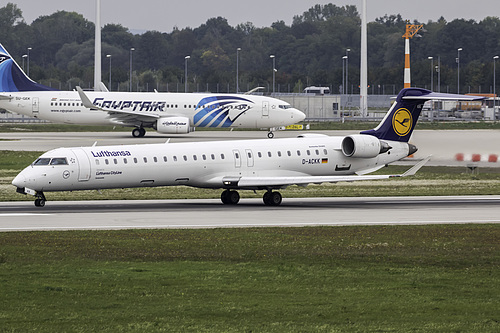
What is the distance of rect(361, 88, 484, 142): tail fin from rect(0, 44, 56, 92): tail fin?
44009 millimetres

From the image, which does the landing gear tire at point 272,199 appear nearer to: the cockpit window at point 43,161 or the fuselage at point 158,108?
the cockpit window at point 43,161

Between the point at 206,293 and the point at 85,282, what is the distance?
9.67ft

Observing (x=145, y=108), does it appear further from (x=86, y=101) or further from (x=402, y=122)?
(x=402, y=122)

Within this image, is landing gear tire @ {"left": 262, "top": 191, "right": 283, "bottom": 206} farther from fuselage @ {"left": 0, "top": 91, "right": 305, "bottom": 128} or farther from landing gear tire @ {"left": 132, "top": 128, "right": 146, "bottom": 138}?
landing gear tire @ {"left": 132, "top": 128, "right": 146, "bottom": 138}

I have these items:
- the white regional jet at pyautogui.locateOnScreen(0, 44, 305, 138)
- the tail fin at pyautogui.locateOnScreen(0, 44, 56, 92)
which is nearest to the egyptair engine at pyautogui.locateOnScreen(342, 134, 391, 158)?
the white regional jet at pyautogui.locateOnScreen(0, 44, 305, 138)

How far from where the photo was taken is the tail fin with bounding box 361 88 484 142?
40.0 meters

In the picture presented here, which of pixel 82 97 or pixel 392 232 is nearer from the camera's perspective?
pixel 392 232

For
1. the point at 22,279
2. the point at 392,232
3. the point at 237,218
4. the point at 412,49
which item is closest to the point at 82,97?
the point at 237,218

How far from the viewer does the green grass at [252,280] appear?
1655 centimetres

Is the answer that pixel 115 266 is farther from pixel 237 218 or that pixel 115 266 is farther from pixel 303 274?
pixel 237 218

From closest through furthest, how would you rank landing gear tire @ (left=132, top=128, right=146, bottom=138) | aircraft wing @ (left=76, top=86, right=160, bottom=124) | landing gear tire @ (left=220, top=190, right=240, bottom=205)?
landing gear tire @ (left=220, top=190, right=240, bottom=205)
aircraft wing @ (left=76, top=86, right=160, bottom=124)
landing gear tire @ (left=132, top=128, right=146, bottom=138)

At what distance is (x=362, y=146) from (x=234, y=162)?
18.6ft

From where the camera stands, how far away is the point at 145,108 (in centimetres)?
7531

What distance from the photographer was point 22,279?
66.6 ft
